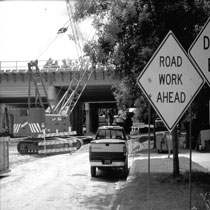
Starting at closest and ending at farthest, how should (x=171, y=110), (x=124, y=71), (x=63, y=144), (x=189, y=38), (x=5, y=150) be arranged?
(x=171, y=110) < (x=189, y=38) < (x=124, y=71) < (x=5, y=150) < (x=63, y=144)

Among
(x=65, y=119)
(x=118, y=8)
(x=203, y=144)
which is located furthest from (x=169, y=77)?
(x=65, y=119)

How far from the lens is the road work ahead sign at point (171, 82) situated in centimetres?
662

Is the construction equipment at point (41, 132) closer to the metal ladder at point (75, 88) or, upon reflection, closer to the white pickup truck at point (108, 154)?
the metal ladder at point (75, 88)

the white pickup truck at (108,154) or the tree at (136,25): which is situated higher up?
the tree at (136,25)

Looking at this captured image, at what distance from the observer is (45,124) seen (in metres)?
29.8

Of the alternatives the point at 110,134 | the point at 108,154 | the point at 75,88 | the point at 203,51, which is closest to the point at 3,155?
the point at 108,154

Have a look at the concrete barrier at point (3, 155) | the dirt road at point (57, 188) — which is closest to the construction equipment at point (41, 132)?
the dirt road at point (57, 188)

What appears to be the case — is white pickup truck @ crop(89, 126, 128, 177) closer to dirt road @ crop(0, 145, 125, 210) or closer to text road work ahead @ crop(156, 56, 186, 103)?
dirt road @ crop(0, 145, 125, 210)

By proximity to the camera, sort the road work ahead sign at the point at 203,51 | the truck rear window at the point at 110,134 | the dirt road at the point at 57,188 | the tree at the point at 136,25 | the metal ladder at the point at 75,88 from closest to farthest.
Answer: the road work ahead sign at the point at 203,51, the dirt road at the point at 57,188, the tree at the point at 136,25, the truck rear window at the point at 110,134, the metal ladder at the point at 75,88

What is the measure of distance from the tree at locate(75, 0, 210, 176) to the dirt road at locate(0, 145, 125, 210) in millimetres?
3961

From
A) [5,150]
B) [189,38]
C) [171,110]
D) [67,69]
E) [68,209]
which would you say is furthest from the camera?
[67,69]

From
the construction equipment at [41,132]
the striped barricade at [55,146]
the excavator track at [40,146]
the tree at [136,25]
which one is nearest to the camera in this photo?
the tree at [136,25]

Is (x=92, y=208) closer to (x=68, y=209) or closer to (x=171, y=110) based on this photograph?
(x=68, y=209)

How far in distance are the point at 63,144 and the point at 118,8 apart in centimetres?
1853
